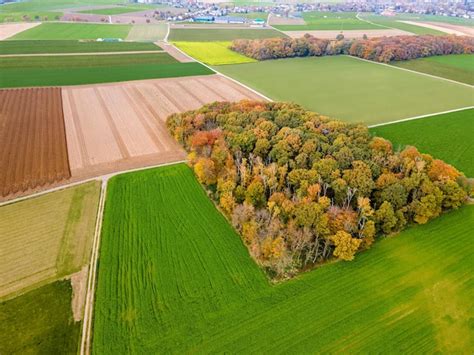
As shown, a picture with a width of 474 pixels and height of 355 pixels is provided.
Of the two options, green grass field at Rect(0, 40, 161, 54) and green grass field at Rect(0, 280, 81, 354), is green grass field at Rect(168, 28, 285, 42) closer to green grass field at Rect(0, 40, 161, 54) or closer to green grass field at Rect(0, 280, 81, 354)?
green grass field at Rect(0, 40, 161, 54)

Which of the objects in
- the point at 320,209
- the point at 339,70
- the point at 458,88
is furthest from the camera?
the point at 339,70

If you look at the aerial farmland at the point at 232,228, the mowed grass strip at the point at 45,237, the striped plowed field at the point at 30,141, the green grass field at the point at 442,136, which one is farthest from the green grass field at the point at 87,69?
the green grass field at the point at 442,136

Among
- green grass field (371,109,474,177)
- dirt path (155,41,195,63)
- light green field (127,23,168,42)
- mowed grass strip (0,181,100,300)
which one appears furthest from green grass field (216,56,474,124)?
light green field (127,23,168,42)

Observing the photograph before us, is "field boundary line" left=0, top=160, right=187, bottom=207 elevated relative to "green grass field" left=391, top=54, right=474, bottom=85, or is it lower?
lower

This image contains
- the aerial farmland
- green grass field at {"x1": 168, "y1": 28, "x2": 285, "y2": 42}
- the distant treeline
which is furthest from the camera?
green grass field at {"x1": 168, "y1": 28, "x2": 285, "y2": 42}

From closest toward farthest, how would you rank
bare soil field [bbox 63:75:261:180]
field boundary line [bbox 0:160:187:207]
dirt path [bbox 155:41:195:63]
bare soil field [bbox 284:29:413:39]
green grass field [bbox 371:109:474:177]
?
field boundary line [bbox 0:160:187:207], bare soil field [bbox 63:75:261:180], green grass field [bbox 371:109:474:177], dirt path [bbox 155:41:195:63], bare soil field [bbox 284:29:413:39]

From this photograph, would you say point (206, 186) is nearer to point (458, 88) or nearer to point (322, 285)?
point (322, 285)

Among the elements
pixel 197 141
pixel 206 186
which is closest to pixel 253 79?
pixel 197 141

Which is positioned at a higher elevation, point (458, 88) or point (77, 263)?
point (458, 88)
